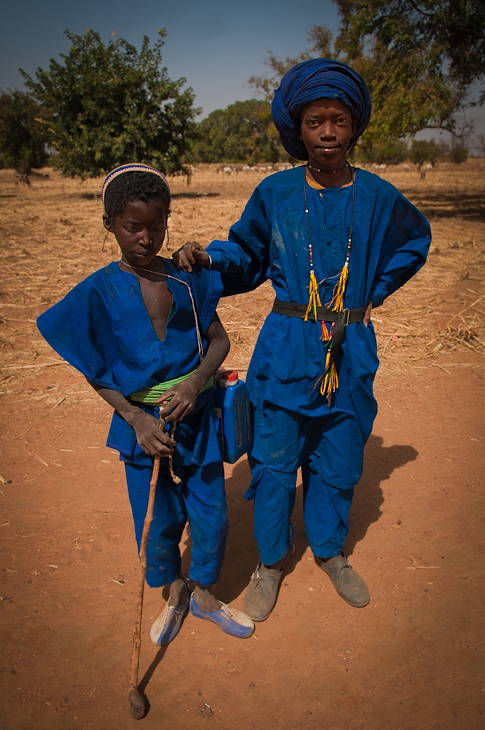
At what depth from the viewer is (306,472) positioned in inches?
101

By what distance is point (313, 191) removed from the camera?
2131 mm

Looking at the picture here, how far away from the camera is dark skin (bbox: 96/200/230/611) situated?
6.11ft

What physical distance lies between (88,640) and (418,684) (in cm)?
137

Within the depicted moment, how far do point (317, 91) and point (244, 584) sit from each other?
89.1 inches

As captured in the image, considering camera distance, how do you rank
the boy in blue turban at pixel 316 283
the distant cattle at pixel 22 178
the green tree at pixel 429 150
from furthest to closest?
1. the green tree at pixel 429 150
2. the distant cattle at pixel 22 178
3. the boy in blue turban at pixel 316 283

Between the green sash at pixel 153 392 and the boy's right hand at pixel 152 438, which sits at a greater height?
the green sash at pixel 153 392

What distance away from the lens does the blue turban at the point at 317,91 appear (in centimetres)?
196

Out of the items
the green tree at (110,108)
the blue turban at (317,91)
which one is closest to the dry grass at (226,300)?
the blue turban at (317,91)

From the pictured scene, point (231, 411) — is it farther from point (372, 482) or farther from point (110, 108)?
point (110, 108)

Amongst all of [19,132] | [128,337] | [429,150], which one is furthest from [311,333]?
[429,150]

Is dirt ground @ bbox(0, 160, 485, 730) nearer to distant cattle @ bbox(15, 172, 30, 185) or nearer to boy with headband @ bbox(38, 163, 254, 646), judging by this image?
boy with headband @ bbox(38, 163, 254, 646)

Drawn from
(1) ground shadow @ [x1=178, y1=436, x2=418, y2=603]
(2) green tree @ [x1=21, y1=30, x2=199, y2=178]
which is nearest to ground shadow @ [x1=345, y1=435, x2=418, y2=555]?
(1) ground shadow @ [x1=178, y1=436, x2=418, y2=603]

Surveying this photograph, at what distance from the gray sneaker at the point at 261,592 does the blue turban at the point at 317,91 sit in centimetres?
200

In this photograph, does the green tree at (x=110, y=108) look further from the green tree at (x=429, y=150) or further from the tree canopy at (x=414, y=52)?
the green tree at (x=429, y=150)
